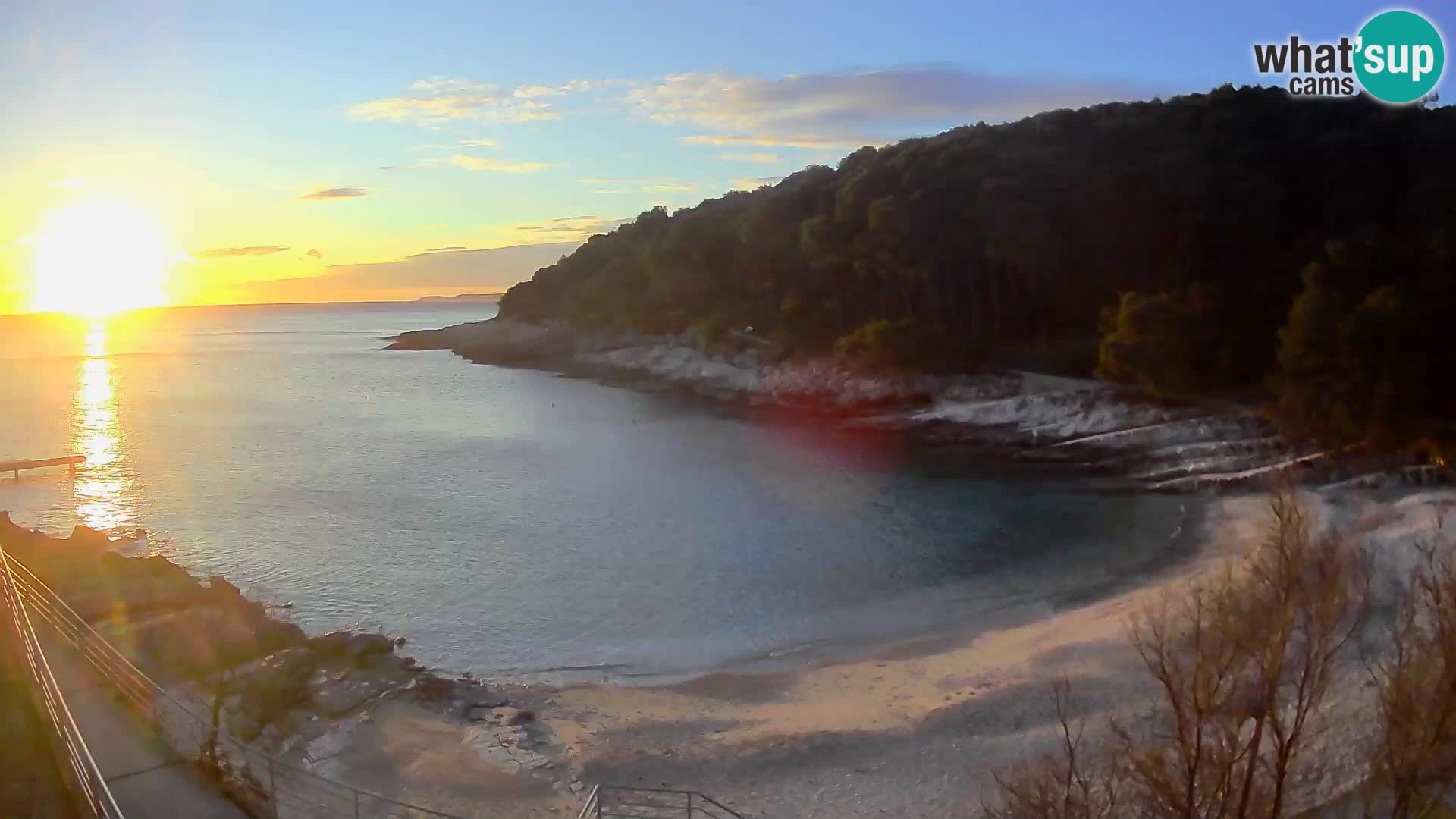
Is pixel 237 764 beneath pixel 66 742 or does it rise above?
beneath

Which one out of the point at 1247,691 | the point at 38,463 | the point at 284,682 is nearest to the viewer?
the point at 1247,691

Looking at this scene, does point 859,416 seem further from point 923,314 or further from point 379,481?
point 379,481

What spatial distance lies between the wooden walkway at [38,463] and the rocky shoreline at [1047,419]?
27193 millimetres

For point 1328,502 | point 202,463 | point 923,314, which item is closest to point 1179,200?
point 923,314

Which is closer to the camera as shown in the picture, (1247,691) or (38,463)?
(1247,691)

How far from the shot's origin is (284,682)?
1298 cm

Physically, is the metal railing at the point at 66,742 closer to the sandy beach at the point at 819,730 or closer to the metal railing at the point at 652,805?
the sandy beach at the point at 819,730

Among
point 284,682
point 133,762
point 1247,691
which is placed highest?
point 1247,691

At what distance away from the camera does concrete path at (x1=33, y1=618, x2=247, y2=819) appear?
780cm

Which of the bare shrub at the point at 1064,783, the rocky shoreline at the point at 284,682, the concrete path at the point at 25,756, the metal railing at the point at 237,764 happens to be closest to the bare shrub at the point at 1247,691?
the bare shrub at the point at 1064,783

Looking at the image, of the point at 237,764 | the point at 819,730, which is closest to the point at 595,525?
the point at 819,730

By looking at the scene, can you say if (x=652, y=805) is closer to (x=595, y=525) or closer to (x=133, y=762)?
(x=133, y=762)

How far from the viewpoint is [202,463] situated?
1398 inches

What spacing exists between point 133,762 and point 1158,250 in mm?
39664
